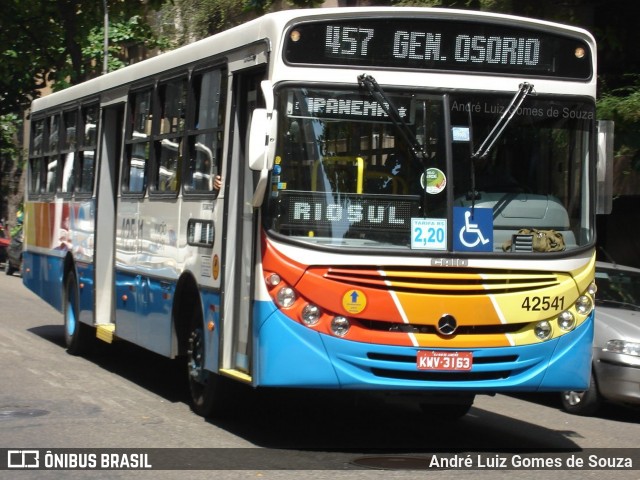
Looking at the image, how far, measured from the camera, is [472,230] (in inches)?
332

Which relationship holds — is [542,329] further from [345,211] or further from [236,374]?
[236,374]

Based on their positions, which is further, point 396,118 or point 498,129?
point 498,129

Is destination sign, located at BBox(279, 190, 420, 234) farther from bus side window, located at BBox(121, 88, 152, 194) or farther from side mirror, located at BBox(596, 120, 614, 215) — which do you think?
bus side window, located at BBox(121, 88, 152, 194)

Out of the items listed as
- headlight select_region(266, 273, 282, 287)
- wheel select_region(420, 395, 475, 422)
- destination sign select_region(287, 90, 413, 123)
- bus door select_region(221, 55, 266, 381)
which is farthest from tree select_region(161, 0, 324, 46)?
headlight select_region(266, 273, 282, 287)

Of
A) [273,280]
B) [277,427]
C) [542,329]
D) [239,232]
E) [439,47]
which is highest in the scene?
[439,47]

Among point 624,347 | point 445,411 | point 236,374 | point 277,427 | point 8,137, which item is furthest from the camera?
point 8,137

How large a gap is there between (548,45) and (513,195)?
1196mm

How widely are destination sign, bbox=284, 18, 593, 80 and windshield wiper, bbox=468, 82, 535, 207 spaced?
193 millimetres

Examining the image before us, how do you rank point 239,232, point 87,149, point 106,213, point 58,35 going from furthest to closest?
point 58,35
point 87,149
point 106,213
point 239,232

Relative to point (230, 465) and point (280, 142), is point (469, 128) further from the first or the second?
point (230, 465)

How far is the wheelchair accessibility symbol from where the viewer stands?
27.5 ft

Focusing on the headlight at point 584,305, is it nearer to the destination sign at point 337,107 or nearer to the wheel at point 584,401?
the destination sign at point 337,107

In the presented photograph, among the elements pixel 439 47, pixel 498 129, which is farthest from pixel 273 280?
pixel 439 47

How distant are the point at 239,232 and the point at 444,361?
1886mm
